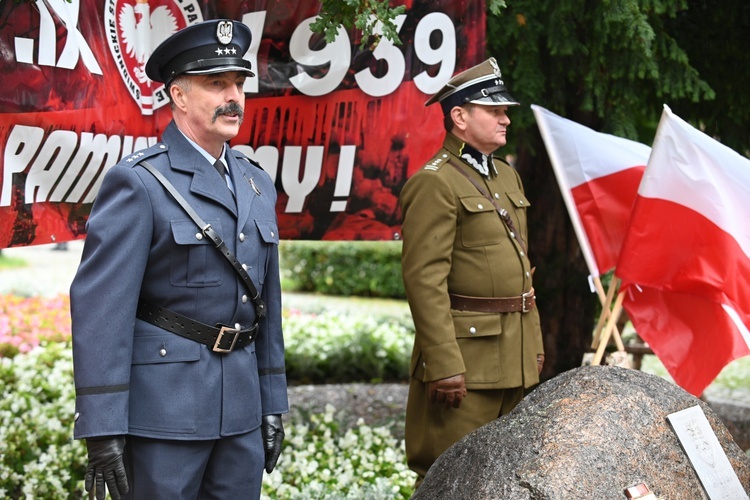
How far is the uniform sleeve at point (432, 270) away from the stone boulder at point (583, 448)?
0.47 m

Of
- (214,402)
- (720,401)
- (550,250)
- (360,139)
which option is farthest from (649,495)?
(720,401)

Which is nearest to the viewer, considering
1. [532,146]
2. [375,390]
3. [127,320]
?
[127,320]

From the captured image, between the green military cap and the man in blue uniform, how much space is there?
1.30m

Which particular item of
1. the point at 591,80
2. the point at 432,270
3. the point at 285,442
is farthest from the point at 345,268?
the point at 432,270

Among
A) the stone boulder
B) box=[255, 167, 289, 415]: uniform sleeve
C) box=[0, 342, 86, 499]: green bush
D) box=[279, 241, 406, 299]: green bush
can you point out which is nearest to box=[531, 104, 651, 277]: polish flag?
the stone boulder

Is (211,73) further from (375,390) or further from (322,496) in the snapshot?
(375,390)

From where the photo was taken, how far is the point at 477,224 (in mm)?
4164

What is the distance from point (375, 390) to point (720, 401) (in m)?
3.70

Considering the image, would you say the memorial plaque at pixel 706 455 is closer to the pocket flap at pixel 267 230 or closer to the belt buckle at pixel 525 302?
the belt buckle at pixel 525 302

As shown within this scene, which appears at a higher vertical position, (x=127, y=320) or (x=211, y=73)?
(x=211, y=73)

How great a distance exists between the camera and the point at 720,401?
942 centimetres

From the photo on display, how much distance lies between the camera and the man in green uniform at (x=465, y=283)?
158 inches

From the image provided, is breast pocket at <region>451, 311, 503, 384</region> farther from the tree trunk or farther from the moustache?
the tree trunk

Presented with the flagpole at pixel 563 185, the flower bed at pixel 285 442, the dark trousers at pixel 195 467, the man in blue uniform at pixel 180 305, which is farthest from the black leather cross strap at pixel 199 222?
the flower bed at pixel 285 442
